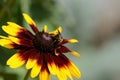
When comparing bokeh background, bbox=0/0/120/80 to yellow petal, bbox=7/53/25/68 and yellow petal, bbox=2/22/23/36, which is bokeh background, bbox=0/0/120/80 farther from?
yellow petal, bbox=7/53/25/68

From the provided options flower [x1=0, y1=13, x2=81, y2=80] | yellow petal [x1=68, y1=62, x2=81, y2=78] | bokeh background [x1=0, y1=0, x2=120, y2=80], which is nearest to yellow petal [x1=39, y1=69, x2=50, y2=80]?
flower [x1=0, y1=13, x2=81, y2=80]

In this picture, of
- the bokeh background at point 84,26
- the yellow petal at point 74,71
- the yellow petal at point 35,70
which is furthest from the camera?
the bokeh background at point 84,26

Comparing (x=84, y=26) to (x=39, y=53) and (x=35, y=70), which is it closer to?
(x=39, y=53)

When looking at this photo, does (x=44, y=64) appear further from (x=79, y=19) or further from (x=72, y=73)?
(x=79, y=19)

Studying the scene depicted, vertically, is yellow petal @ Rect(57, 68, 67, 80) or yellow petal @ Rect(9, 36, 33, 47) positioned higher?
yellow petal @ Rect(9, 36, 33, 47)

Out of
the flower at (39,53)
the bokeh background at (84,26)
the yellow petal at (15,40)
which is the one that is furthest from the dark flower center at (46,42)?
the bokeh background at (84,26)

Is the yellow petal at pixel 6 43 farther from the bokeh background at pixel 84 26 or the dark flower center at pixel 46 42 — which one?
the bokeh background at pixel 84 26
